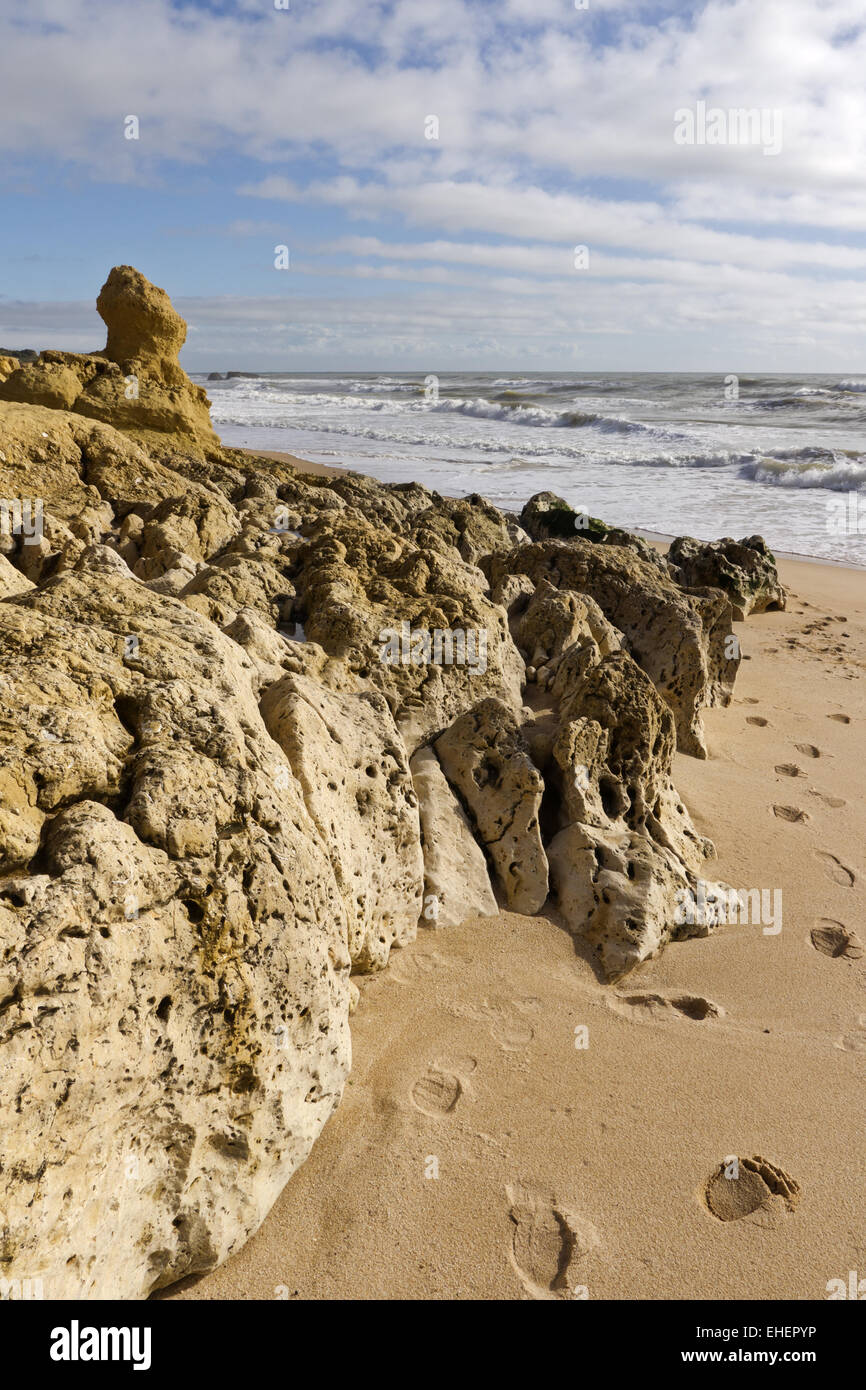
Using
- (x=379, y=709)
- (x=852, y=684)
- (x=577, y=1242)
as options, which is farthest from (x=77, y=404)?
(x=577, y=1242)

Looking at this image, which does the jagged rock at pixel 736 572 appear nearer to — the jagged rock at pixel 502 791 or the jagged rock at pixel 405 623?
the jagged rock at pixel 405 623

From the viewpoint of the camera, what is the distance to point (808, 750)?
564 centimetres

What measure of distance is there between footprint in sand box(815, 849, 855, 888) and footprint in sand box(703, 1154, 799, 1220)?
1849 millimetres

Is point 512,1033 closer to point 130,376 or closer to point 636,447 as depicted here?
point 130,376

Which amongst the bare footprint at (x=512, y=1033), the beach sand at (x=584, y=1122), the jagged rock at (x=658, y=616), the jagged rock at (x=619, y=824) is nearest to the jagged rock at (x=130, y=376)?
the jagged rock at (x=658, y=616)

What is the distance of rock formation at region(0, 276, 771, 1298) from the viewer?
191cm

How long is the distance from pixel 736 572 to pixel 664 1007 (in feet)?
21.7

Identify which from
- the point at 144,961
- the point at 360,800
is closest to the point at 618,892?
the point at 360,800

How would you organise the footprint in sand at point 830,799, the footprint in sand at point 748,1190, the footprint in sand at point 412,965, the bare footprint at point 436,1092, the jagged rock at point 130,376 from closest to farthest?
the footprint in sand at point 748,1190 → the bare footprint at point 436,1092 → the footprint in sand at point 412,965 → the footprint in sand at point 830,799 → the jagged rock at point 130,376

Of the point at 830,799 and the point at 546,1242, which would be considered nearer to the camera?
the point at 546,1242

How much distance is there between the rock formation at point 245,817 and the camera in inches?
75.0

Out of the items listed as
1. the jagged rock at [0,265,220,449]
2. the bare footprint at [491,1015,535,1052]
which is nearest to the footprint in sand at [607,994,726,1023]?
the bare footprint at [491,1015,535,1052]

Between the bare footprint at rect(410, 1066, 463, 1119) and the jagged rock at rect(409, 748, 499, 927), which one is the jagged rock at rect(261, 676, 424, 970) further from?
the bare footprint at rect(410, 1066, 463, 1119)

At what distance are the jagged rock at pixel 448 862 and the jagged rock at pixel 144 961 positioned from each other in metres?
0.80
